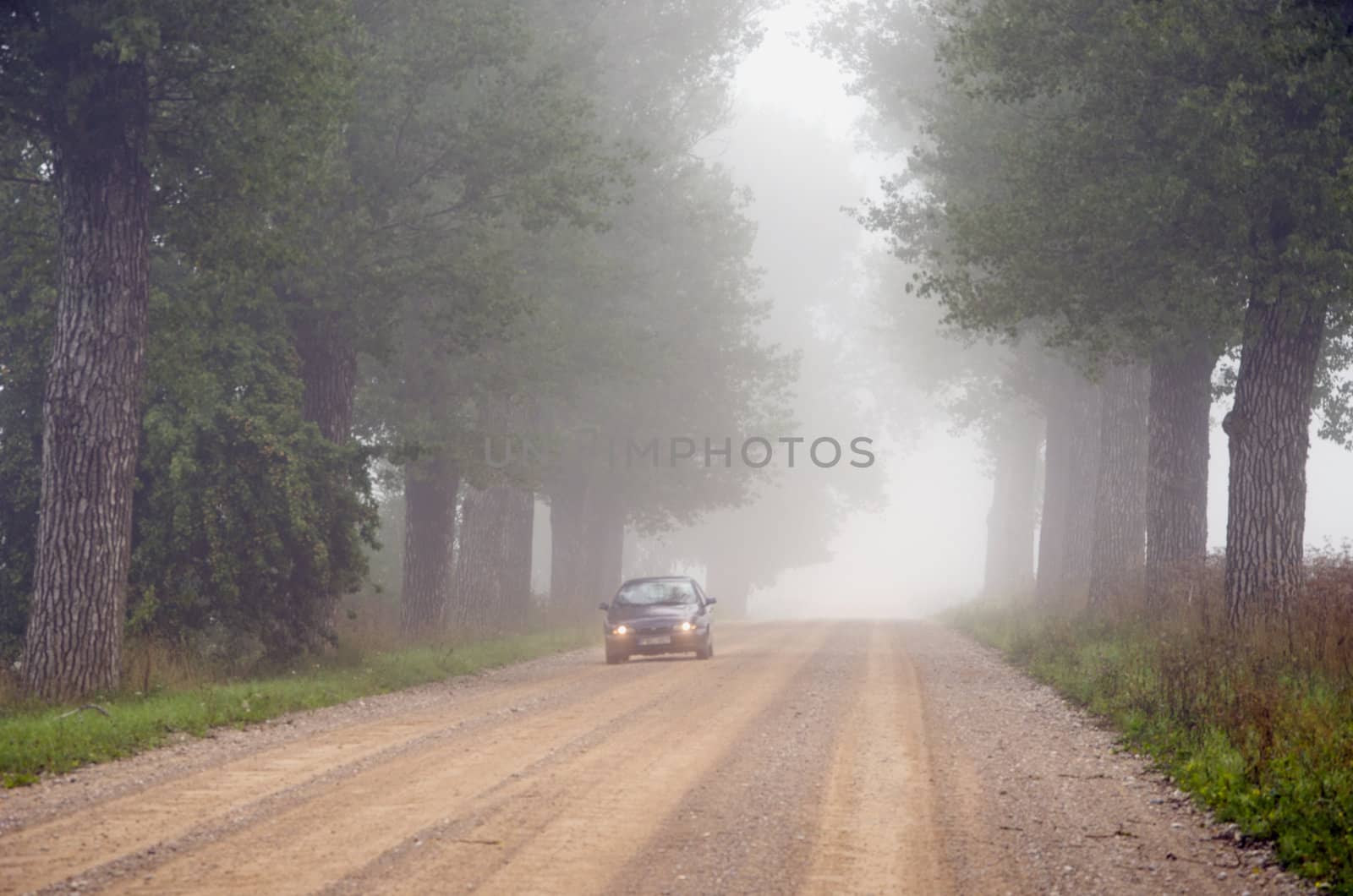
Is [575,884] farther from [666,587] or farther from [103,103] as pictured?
[666,587]

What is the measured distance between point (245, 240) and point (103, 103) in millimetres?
2437

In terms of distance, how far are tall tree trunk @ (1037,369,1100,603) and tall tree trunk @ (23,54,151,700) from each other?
70.4 feet

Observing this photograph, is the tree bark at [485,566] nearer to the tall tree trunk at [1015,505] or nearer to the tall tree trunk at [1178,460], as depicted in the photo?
the tall tree trunk at [1178,460]

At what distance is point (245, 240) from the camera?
56.1 ft

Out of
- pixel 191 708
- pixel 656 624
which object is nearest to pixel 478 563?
pixel 656 624

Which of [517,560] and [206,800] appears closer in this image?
[206,800]

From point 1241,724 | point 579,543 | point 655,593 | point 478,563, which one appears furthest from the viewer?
point 579,543

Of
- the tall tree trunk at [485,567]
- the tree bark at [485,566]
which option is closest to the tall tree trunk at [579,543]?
the tree bark at [485,566]

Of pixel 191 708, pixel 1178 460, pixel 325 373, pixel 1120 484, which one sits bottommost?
pixel 191 708

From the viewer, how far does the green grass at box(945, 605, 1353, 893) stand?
785 cm

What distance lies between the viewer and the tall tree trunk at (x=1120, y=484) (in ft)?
88.1

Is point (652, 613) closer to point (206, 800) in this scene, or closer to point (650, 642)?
point (650, 642)

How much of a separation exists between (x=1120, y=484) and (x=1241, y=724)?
17.9 meters

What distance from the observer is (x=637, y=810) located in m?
9.02
